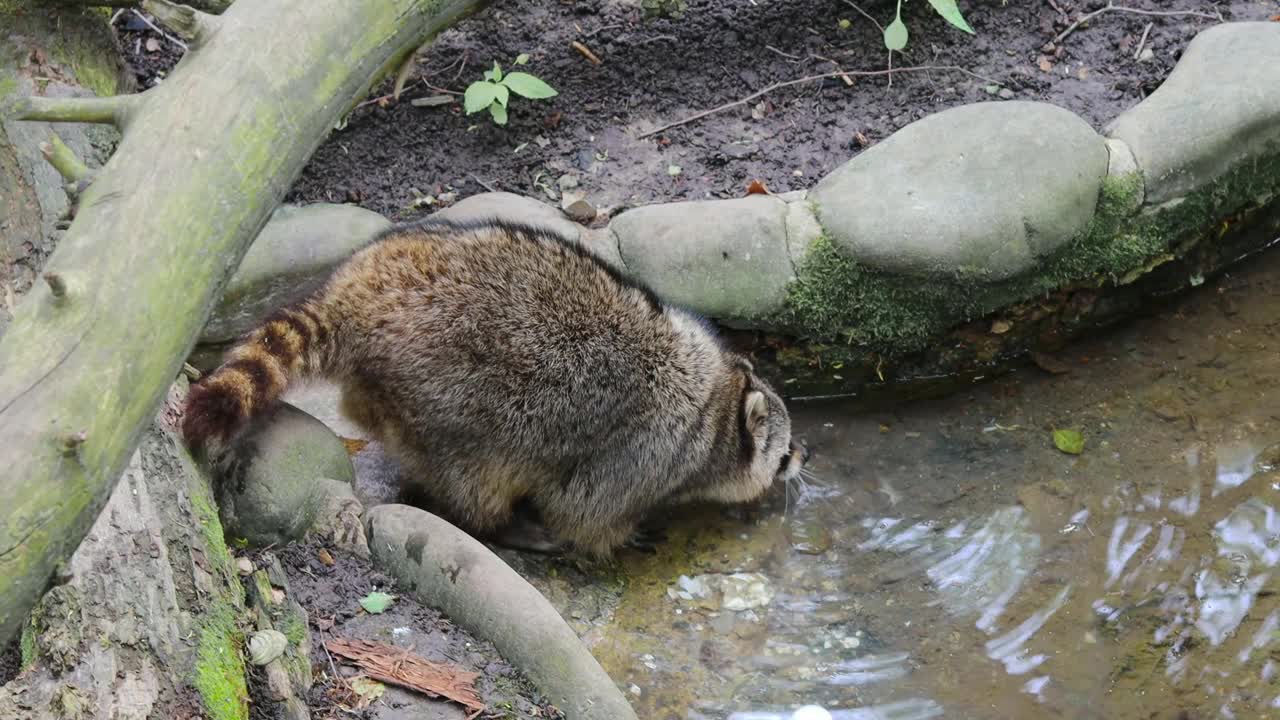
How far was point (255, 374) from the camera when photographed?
11.9 feet

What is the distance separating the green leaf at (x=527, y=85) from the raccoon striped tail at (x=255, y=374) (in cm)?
167

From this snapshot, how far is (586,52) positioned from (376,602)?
3.21m

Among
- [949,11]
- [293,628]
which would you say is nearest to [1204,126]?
[949,11]

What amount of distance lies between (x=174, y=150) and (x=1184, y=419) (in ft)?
12.4

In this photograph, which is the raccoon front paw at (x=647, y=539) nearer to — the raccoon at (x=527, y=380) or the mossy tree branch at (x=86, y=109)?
the raccoon at (x=527, y=380)

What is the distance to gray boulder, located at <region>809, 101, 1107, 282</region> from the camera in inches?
176

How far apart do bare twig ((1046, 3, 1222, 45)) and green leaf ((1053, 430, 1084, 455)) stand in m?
2.07

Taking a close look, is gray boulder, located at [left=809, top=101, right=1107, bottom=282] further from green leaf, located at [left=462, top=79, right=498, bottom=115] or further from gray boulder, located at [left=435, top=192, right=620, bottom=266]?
green leaf, located at [left=462, top=79, right=498, bottom=115]

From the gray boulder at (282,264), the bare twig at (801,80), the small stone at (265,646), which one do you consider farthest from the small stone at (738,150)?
the small stone at (265,646)

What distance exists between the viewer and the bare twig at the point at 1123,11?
5.65m

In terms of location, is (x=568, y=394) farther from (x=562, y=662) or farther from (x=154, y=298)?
(x=154, y=298)

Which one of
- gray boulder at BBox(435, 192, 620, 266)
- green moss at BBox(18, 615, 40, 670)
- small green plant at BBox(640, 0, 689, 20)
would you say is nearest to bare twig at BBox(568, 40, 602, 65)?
small green plant at BBox(640, 0, 689, 20)

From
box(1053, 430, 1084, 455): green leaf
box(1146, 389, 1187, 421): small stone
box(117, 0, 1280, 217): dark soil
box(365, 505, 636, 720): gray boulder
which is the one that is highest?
box(117, 0, 1280, 217): dark soil

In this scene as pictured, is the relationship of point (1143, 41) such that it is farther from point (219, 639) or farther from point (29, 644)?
point (29, 644)
